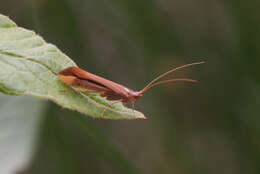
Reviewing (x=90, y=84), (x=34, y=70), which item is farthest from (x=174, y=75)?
(x=34, y=70)

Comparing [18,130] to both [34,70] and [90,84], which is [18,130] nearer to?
[90,84]

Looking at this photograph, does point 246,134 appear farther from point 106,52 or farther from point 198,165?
point 106,52

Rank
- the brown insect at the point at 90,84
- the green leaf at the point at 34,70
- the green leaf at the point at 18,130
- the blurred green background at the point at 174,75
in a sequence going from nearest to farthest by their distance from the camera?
the green leaf at the point at 34,70
the brown insect at the point at 90,84
the green leaf at the point at 18,130
the blurred green background at the point at 174,75

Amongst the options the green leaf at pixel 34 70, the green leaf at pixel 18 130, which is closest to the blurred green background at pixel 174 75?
the green leaf at pixel 18 130

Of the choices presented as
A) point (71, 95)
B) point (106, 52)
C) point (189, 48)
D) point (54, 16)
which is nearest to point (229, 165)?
point (189, 48)

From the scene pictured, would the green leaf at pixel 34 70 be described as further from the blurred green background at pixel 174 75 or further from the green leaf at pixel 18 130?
the blurred green background at pixel 174 75
